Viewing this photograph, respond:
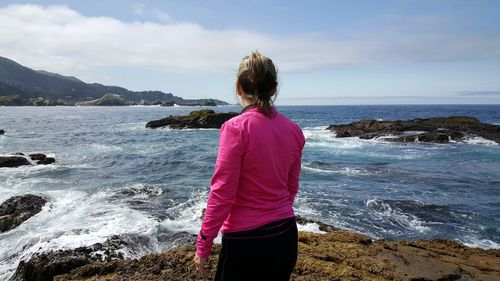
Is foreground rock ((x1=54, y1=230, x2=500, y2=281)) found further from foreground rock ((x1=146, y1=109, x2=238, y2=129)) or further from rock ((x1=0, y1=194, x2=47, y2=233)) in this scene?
foreground rock ((x1=146, y1=109, x2=238, y2=129))

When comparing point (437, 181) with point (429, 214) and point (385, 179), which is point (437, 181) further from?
point (429, 214)

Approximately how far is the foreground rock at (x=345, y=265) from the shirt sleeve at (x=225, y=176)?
2643 millimetres

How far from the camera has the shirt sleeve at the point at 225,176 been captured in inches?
92.0

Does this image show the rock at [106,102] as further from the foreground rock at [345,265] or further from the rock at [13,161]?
the foreground rock at [345,265]

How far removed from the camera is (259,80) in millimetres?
2436

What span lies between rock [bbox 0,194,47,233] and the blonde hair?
9120mm

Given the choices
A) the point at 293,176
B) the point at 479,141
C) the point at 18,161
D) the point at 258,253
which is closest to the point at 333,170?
the point at 18,161

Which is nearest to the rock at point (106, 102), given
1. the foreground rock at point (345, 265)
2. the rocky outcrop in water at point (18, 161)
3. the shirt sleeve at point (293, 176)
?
the rocky outcrop in water at point (18, 161)

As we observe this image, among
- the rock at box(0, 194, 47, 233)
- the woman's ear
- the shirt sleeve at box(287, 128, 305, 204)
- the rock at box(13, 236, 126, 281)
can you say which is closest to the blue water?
the rock at box(0, 194, 47, 233)

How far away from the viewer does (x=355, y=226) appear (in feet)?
33.2

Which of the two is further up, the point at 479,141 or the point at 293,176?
the point at 293,176

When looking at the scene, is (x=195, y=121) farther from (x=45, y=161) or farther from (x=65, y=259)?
(x=65, y=259)

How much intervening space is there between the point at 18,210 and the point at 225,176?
10171 millimetres

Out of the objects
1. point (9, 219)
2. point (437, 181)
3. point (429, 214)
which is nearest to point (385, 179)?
point (437, 181)
